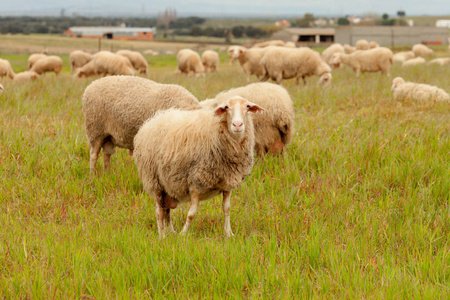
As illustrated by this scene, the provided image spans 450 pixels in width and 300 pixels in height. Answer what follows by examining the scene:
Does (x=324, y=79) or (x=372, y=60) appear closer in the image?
(x=324, y=79)

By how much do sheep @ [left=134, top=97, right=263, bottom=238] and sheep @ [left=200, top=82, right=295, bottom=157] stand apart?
1.79m

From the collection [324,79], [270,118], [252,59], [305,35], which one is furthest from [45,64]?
[305,35]

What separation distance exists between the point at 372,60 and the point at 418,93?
748 centimetres

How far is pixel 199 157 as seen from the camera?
400 cm

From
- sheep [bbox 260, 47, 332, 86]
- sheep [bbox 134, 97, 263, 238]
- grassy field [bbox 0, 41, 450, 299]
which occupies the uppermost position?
sheep [bbox 260, 47, 332, 86]

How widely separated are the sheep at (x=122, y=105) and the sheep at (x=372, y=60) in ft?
→ 39.7

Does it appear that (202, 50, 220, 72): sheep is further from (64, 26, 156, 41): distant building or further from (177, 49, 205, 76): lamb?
(64, 26, 156, 41): distant building

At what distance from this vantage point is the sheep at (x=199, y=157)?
13.0 feet

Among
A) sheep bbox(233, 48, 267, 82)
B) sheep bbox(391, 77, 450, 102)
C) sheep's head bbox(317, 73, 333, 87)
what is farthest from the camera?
sheep bbox(233, 48, 267, 82)

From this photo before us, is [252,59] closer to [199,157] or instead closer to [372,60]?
[372,60]

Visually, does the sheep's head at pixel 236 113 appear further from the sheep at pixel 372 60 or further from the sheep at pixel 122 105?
the sheep at pixel 372 60

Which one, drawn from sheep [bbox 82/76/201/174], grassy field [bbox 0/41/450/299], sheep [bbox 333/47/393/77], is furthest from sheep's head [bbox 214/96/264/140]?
sheep [bbox 333/47/393/77]

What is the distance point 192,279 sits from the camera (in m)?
3.16

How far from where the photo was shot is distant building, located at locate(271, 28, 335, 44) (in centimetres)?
6762
